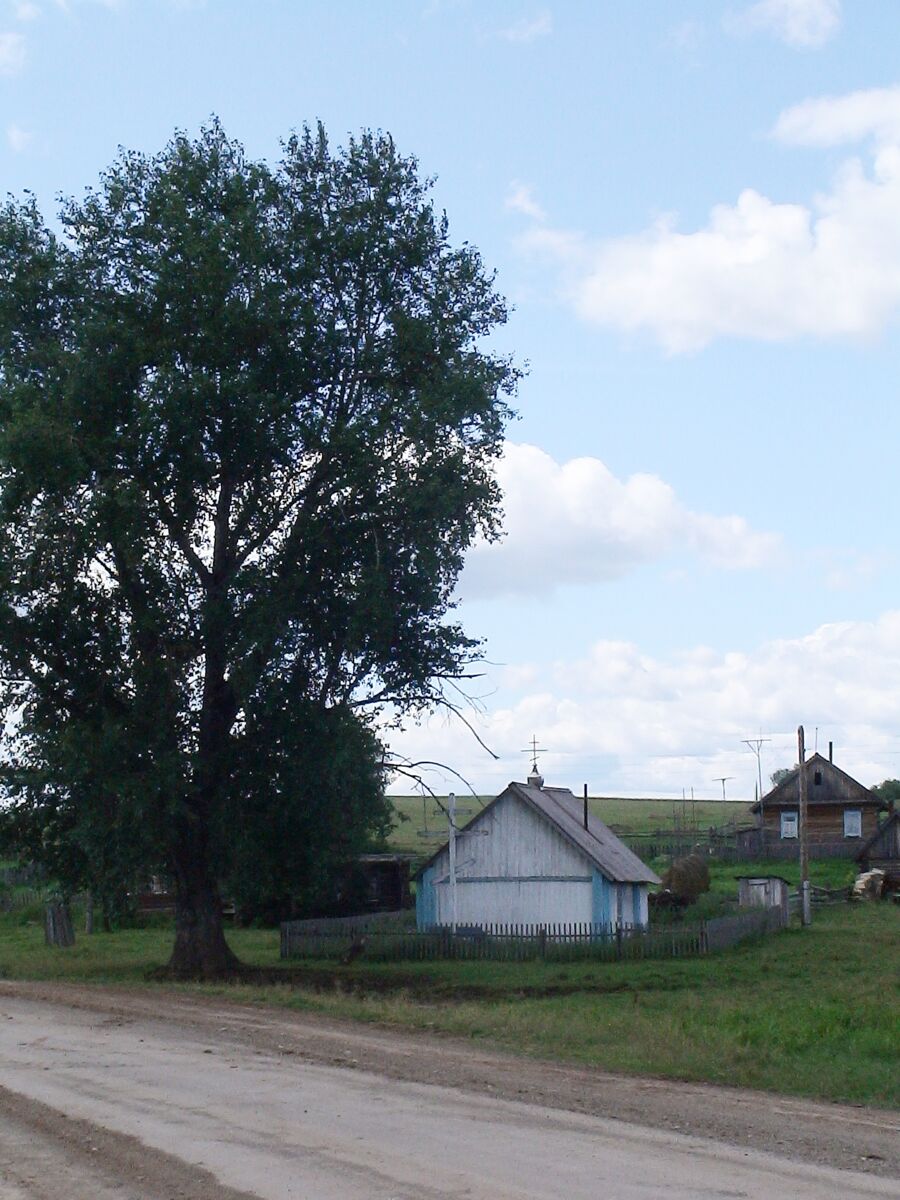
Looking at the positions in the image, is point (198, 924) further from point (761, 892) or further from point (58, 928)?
point (761, 892)

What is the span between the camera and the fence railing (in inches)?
1426

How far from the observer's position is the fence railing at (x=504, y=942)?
36.2m

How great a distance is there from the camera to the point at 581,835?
44.9m

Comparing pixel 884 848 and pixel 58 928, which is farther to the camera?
pixel 884 848

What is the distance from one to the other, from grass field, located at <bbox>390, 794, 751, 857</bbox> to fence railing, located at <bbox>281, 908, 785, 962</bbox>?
1728 inches

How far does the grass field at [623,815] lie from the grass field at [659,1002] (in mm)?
46512

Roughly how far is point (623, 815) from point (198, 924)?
11116 cm

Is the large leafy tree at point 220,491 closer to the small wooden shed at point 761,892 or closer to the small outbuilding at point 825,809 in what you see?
the small wooden shed at point 761,892

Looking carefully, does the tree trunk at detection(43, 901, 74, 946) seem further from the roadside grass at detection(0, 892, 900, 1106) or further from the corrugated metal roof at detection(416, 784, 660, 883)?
the corrugated metal roof at detection(416, 784, 660, 883)

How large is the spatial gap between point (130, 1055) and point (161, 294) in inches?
624

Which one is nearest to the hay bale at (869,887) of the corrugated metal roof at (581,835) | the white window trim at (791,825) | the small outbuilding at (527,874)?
the corrugated metal roof at (581,835)

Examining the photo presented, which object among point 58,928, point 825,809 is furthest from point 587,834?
point 825,809

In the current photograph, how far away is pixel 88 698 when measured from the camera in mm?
29297

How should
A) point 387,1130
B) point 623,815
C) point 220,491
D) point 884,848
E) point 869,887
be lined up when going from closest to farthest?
point 387,1130 → point 220,491 → point 869,887 → point 884,848 → point 623,815
